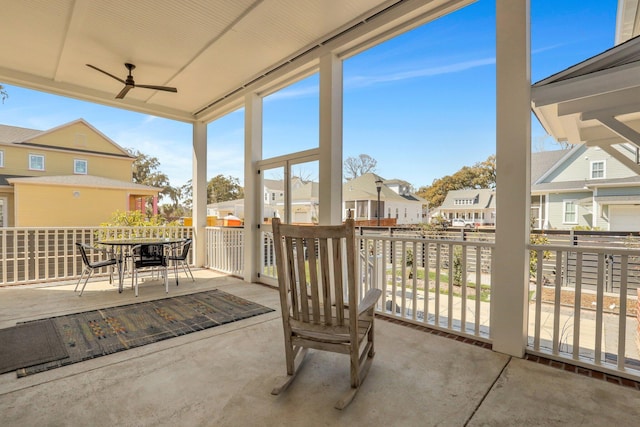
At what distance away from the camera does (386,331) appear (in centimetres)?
288

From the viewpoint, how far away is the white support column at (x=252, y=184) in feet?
16.1

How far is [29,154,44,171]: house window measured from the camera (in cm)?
996

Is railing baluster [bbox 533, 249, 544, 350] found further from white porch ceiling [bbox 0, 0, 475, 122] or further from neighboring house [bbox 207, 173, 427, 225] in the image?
white porch ceiling [bbox 0, 0, 475, 122]

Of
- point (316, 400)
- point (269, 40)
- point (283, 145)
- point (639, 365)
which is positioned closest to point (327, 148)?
point (283, 145)

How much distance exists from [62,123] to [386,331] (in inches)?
516

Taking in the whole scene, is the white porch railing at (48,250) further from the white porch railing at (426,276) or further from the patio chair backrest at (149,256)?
the white porch railing at (426,276)

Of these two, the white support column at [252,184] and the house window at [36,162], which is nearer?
the white support column at [252,184]

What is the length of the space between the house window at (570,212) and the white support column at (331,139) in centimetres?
238

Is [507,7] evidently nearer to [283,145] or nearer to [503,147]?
[503,147]

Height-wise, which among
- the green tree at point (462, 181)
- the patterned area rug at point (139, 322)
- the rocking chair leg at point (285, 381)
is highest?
the green tree at point (462, 181)

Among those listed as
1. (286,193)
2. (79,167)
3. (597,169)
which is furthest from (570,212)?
(79,167)

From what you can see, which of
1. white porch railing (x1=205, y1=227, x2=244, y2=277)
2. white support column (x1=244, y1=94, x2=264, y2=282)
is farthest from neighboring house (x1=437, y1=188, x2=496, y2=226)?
white porch railing (x1=205, y1=227, x2=244, y2=277)

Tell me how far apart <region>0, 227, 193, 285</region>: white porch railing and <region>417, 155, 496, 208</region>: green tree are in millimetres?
4983

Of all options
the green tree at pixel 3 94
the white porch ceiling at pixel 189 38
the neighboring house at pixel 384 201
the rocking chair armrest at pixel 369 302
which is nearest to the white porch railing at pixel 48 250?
the green tree at pixel 3 94
